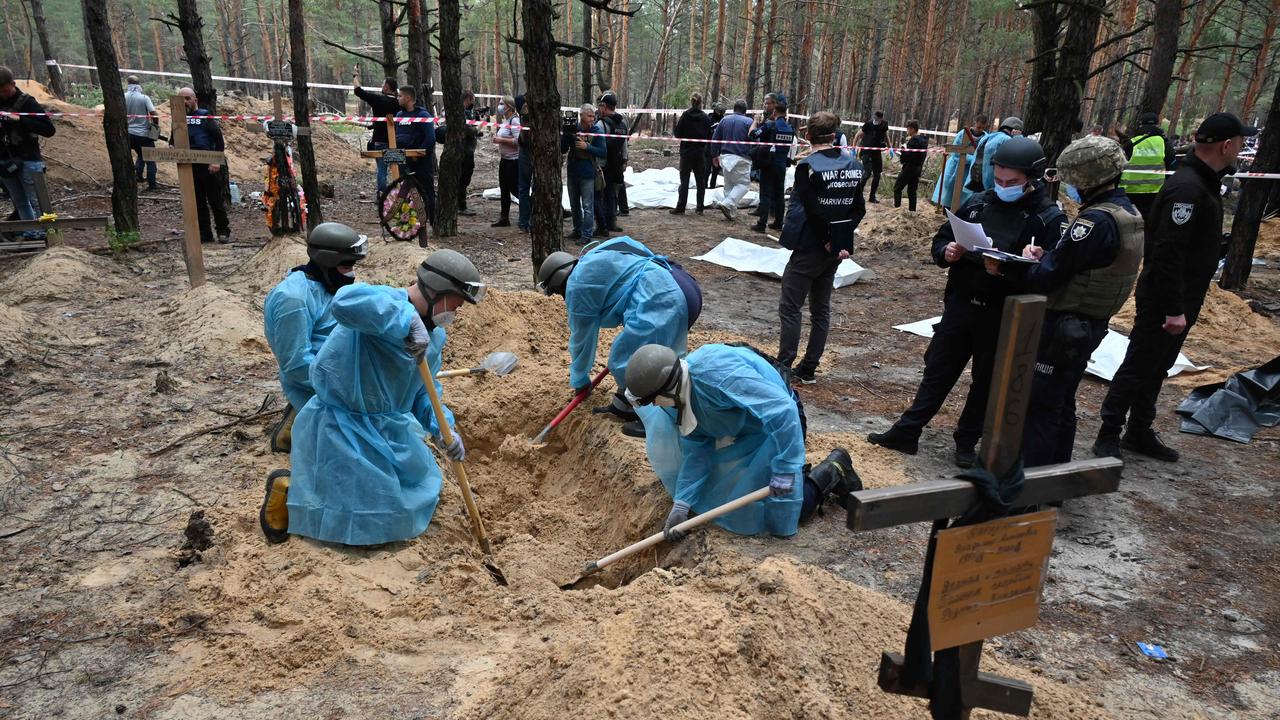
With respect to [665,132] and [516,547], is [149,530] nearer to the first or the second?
[516,547]

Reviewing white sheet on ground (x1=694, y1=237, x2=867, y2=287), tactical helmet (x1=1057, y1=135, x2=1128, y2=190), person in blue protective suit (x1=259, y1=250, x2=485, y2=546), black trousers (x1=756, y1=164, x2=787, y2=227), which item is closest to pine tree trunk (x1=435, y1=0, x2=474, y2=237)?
white sheet on ground (x1=694, y1=237, x2=867, y2=287)

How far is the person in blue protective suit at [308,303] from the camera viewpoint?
13.4 feet

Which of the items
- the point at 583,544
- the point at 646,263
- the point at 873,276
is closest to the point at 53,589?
the point at 583,544

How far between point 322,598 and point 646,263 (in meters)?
2.75

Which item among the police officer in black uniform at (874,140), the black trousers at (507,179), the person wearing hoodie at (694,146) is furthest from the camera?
the police officer in black uniform at (874,140)

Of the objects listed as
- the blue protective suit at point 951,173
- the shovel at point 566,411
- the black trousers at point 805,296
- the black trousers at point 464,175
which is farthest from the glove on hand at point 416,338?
the blue protective suit at point 951,173

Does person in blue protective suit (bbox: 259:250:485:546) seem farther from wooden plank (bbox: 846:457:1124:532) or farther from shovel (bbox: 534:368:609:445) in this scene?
wooden plank (bbox: 846:457:1124:532)

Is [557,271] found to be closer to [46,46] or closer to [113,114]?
[113,114]

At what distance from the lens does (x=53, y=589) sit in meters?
3.48

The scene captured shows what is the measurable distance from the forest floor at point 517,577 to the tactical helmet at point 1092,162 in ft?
5.87

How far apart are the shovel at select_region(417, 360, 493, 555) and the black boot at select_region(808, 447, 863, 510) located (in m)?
1.73

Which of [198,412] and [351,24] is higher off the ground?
[351,24]

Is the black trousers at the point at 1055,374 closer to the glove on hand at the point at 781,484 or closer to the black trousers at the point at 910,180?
the glove on hand at the point at 781,484

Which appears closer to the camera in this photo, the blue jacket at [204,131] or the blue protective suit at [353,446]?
the blue protective suit at [353,446]
